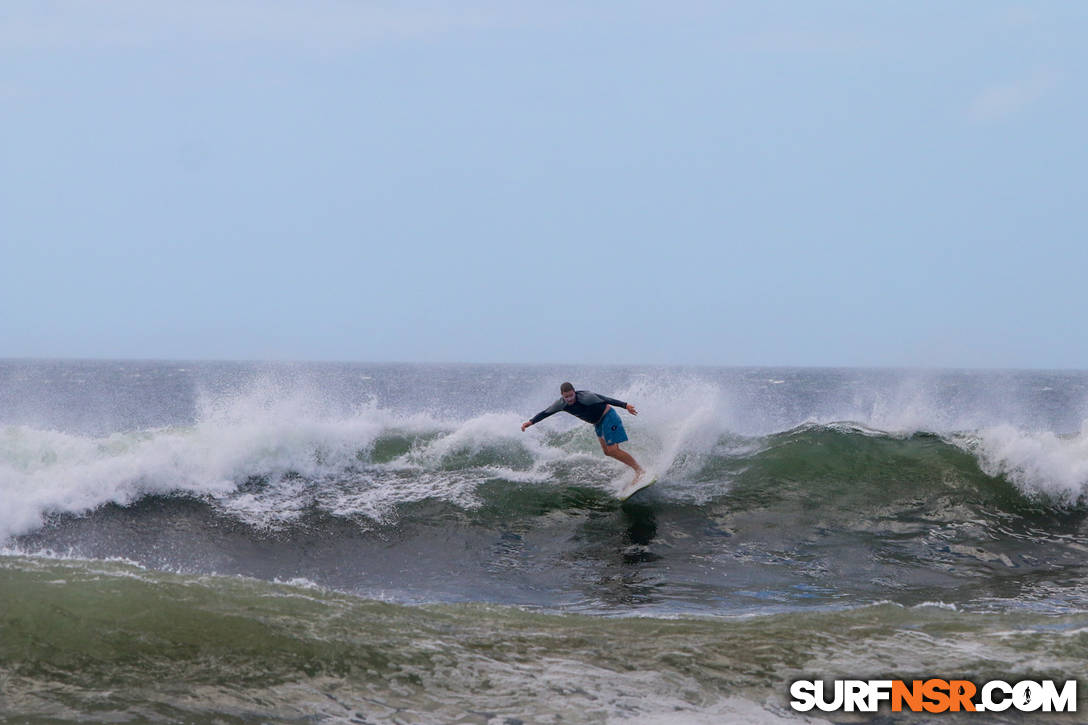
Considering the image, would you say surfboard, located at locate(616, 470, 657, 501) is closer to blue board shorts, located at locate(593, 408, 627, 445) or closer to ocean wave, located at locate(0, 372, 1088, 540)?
ocean wave, located at locate(0, 372, 1088, 540)

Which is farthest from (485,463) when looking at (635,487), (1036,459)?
(1036,459)

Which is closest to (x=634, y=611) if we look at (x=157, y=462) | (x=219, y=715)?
(x=219, y=715)

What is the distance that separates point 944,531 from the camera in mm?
11734

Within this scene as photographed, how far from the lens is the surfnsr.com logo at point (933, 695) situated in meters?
5.66

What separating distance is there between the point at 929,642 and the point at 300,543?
Answer: 7916mm

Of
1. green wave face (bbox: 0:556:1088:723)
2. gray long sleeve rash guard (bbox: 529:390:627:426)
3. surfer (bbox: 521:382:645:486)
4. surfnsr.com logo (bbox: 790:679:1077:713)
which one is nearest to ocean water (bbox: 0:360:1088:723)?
green wave face (bbox: 0:556:1088:723)

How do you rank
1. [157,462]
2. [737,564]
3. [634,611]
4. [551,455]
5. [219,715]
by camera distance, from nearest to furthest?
[219,715] → [634,611] → [737,564] → [157,462] → [551,455]

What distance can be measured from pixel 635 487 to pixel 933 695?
23.8 feet

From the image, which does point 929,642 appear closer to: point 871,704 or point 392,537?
point 871,704

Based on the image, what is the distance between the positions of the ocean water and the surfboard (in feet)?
0.41

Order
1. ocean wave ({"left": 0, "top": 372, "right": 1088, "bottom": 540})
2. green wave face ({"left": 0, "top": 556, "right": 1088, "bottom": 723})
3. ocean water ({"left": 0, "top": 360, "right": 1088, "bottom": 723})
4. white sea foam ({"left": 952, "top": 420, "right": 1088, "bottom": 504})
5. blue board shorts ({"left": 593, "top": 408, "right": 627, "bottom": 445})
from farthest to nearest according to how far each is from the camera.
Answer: blue board shorts ({"left": 593, "top": 408, "right": 627, "bottom": 445}) < white sea foam ({"left": 952, "top": 420, "right": 1088, "bottom": 504}) < ocean wave ({"left": 0, "top": 372, "right": 1088, "bottom": 540}) < ocean water ({"left": 0, "top": 360, "right": 1088, "bottom": 723}) < green wave face ({"left": 0, "top": 556, "right": 1088, "bottom": 723})

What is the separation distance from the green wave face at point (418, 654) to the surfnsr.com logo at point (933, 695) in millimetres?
156

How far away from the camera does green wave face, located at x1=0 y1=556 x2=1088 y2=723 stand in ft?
18.4

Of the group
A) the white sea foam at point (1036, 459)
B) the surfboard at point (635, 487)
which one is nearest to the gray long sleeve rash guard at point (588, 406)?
the surfboard at point (635, 487)
